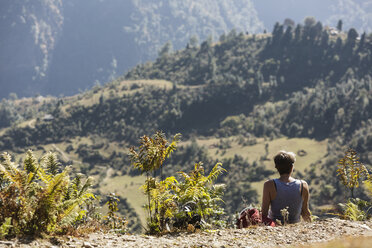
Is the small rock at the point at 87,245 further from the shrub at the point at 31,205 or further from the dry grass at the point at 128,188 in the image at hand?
the dry grass at the point at 128,188

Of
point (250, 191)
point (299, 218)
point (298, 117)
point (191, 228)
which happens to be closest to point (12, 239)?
point (191, 228)

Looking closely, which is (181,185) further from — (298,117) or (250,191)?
(298,117)

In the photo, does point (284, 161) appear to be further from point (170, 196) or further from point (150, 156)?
point (150, 156)

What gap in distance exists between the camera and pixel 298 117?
19725 centimetres

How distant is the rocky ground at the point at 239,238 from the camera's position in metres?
6.96

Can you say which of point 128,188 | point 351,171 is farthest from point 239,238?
point 128,188

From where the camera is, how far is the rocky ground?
22.9 feet

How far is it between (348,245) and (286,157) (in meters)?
3.23

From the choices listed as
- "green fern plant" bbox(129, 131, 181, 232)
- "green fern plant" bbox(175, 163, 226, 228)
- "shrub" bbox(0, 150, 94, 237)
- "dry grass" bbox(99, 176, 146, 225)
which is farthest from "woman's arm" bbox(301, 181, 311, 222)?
"dry grass" bbox(99, 176, 146, 225)

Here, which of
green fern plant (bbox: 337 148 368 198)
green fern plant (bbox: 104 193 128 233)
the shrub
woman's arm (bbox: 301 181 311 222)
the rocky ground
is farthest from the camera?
green fern plant (bbox: 337 148 368 198)

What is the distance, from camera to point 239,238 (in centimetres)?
756

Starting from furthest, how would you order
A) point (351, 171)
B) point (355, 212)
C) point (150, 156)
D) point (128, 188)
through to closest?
1. point (128, 188)
2. point (351, 171)
3. point (355, 212)
4. point (150, 156)

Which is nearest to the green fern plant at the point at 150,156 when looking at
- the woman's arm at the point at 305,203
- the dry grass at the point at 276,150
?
the woman's arm at the point at 305,203

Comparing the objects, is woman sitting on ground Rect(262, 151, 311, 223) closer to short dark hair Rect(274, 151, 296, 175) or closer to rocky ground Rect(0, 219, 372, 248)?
short dark hair Rect(274, 151, 296, 175)
